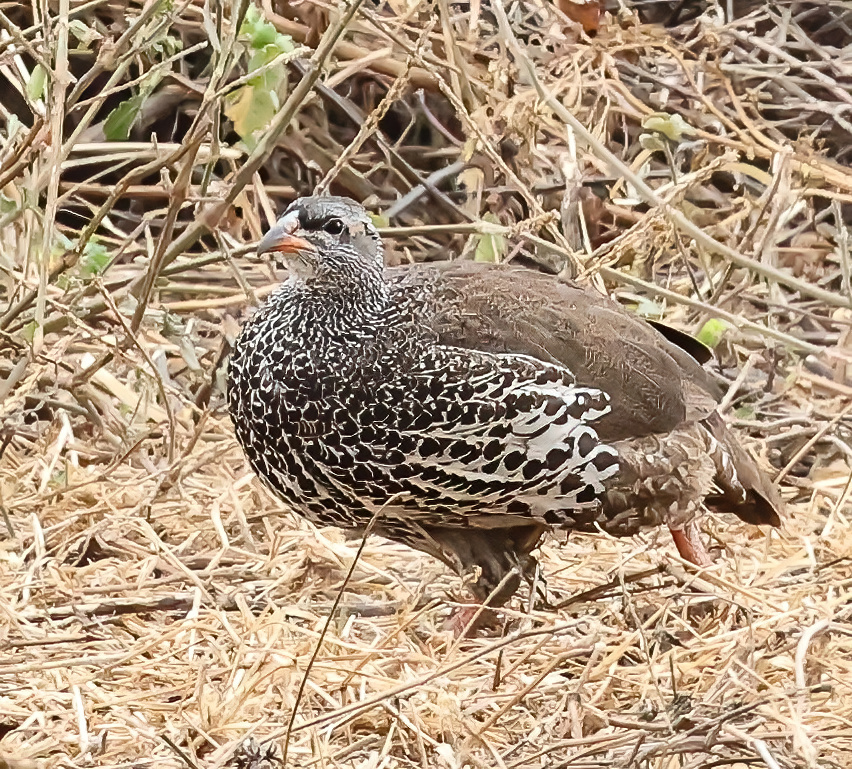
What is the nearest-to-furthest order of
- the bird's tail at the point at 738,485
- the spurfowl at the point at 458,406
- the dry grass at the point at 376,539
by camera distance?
the dry grass at the point at 376,539, the spurfowl at the point at 458,406, the bird's tail at the point at 738,485

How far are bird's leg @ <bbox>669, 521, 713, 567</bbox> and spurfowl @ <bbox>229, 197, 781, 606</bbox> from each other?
0.51 ft

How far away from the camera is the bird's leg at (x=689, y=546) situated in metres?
3.59

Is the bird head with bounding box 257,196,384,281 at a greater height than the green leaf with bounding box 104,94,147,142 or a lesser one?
lesser

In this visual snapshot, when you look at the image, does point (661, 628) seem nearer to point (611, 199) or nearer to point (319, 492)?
point (319, 492)

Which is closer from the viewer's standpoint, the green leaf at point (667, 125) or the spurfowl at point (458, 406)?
the spurfowl at point (458, 406)

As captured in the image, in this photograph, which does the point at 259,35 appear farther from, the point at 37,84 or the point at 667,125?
the point at 667,125

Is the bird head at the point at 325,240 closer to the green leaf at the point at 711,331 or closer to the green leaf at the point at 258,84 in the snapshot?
the green leaf at the point at 258,84

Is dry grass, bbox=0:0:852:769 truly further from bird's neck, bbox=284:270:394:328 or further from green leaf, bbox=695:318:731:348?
bird's neck, bbox=284:270:394:328

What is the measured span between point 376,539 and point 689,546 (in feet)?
2.84

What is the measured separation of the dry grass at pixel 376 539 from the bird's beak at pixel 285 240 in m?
0.22

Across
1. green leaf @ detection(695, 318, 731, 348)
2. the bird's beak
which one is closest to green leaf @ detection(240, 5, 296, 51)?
the bird's beak

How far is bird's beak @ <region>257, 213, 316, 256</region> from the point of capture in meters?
3.24

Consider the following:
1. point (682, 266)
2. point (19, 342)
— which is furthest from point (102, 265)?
point (682, 266)

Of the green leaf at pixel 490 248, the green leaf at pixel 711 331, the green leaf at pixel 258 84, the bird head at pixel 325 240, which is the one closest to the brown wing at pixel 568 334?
the bird head at pixel 325 240
